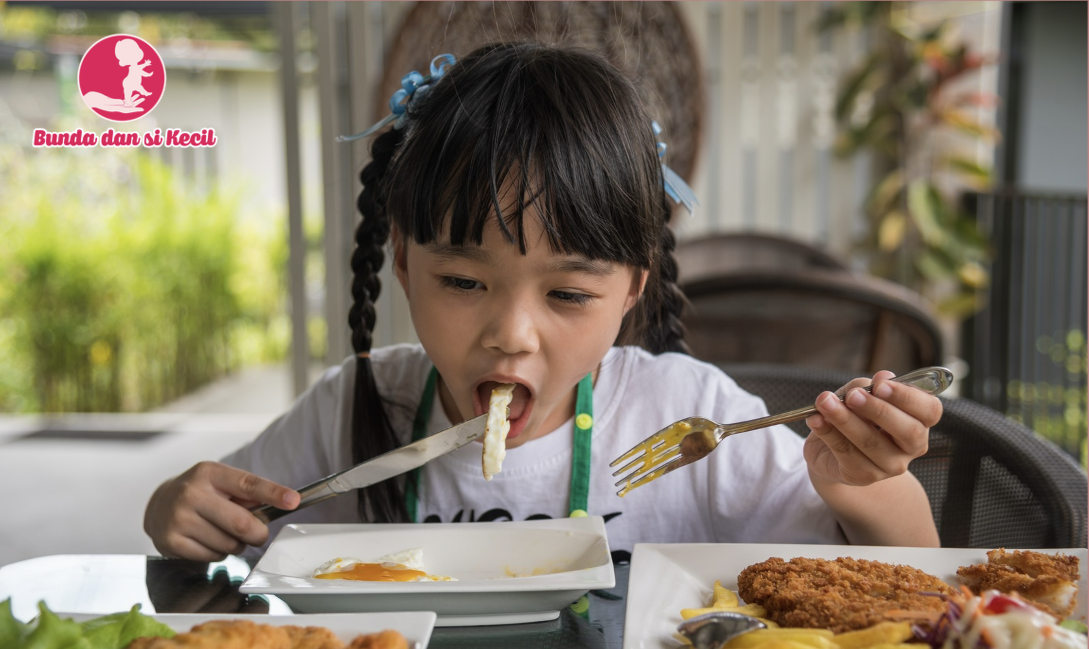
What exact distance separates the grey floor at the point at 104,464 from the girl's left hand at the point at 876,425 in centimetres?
269

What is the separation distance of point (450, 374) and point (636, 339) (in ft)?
1.53

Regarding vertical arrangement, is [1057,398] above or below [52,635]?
below

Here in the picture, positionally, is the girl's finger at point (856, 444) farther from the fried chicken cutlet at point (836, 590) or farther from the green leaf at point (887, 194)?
the green leaf at point (887, 194)

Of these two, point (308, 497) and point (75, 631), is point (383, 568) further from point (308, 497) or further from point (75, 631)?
point (75, 631)

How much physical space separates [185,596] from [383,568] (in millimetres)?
224

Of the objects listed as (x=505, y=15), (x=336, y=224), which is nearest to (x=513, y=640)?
(x=505, y=15)

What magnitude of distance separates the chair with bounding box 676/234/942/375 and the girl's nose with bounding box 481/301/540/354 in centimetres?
119

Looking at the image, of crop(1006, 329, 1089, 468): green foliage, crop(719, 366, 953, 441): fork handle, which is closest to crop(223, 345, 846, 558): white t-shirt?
crop(719, 366, 953, 441): fork handle

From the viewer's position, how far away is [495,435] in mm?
1032

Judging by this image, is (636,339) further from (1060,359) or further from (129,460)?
(129,460)

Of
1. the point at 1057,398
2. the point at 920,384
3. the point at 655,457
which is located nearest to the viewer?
the point at 920,384

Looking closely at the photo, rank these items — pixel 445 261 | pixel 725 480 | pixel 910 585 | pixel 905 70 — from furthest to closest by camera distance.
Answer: pixel 905 70, pixel 725 480, pixel 445 261, pixel 910 585

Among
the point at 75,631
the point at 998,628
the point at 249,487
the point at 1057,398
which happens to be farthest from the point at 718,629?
the point at 1057,398

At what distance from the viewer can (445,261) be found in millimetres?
1066
